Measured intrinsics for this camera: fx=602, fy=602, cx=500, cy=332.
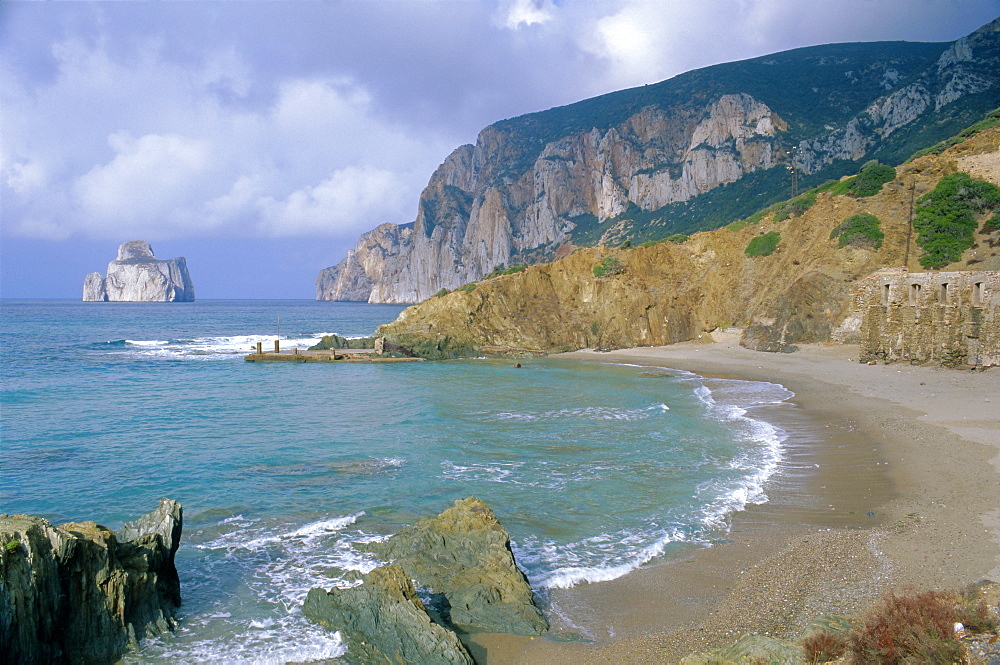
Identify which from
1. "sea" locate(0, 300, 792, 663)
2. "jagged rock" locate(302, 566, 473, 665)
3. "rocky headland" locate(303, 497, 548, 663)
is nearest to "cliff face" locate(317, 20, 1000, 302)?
"sea" locate(0, 300, 792, 663)

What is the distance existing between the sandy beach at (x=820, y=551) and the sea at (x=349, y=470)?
0.60 meters

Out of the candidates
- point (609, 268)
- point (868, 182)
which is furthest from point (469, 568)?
point (868, 182)

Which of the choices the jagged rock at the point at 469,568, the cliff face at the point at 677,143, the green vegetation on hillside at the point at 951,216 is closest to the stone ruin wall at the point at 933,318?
the green vegetation on hillside at the point at 951,216

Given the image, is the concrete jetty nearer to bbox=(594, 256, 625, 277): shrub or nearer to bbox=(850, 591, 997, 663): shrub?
bbox=(594, 256, 625, 277): shrub

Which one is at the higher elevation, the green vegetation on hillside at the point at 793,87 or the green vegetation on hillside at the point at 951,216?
the green vegetation on hillside at the point at 793,87

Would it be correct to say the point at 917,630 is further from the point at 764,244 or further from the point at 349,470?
the point at 764,244

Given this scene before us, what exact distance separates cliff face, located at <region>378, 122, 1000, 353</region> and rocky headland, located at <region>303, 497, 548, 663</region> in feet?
106

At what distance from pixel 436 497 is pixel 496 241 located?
13564 cm

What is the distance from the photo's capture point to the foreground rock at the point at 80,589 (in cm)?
609

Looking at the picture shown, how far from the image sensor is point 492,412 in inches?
888

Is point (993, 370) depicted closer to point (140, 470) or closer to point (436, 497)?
point (436, 497)

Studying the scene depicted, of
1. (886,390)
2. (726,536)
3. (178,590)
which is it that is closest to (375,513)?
(178,590)

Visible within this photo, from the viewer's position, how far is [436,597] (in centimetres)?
800

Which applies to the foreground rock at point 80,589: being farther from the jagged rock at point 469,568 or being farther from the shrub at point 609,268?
the shrub at point 609,268
